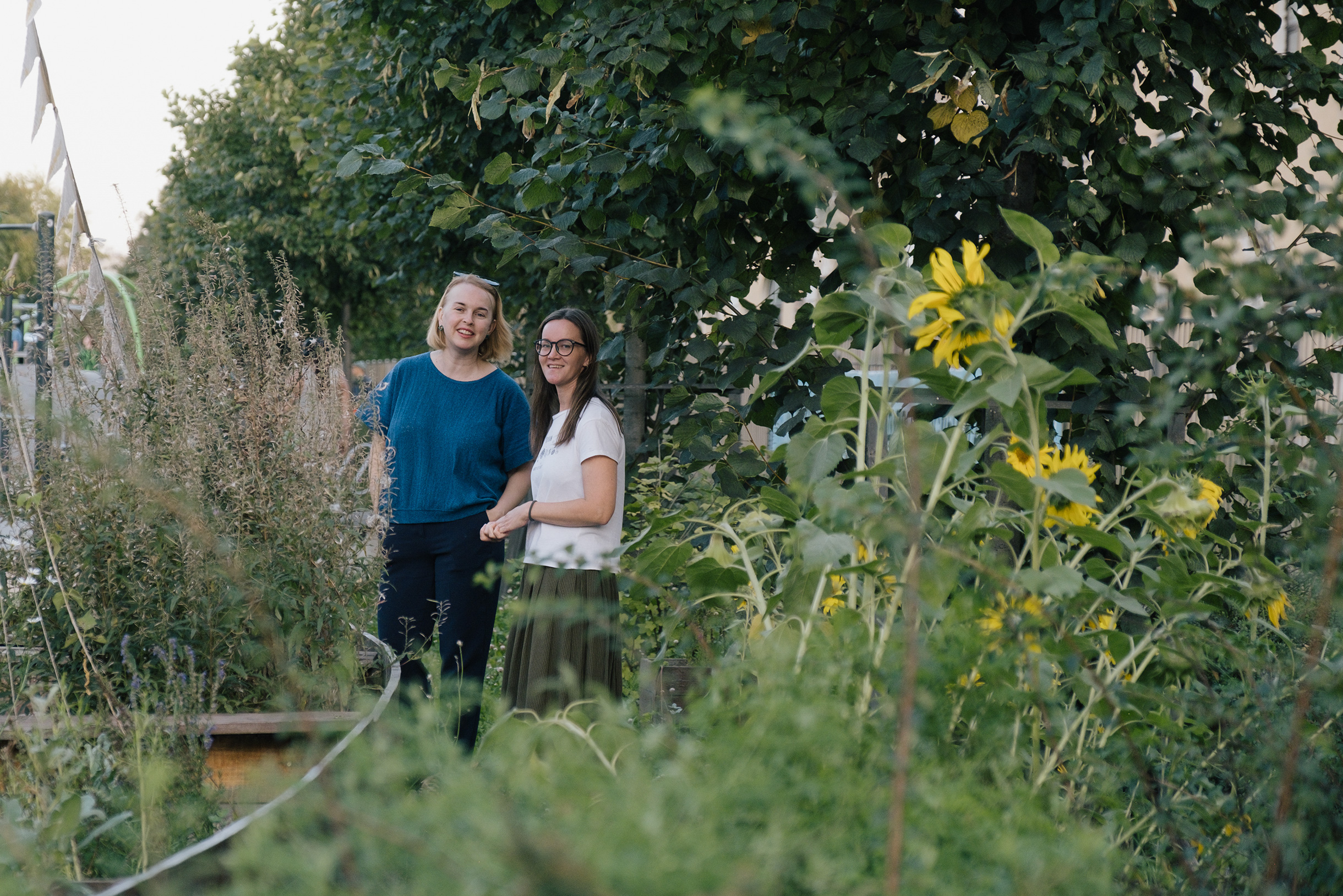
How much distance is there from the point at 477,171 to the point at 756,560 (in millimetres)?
5157

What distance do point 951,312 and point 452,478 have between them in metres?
2.46

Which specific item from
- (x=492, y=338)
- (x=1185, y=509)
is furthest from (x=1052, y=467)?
(x=492, y=338)

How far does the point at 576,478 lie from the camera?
335cm

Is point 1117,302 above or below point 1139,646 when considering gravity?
above

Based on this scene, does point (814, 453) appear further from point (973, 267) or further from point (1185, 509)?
point (1185, 509)

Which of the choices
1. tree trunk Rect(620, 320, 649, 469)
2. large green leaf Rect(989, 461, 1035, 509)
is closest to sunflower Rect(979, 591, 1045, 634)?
large green leaf Rect(989, 461, 1035, 509)

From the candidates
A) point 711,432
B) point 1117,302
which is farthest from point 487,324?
point 1117,302

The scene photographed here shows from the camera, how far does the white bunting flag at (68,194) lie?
304cm

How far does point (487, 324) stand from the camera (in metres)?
3.85

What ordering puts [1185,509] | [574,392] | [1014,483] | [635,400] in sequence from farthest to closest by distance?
[635,400] → [574,392] → [1185,509] → [1014,483]

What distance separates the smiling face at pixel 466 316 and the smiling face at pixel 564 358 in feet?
1.43

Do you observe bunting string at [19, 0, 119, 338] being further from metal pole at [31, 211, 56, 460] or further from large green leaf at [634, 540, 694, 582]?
large green leaf at [634, 540, 694, 582]

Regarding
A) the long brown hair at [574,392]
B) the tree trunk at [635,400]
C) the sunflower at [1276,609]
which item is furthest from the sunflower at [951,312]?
the tree trunk at [635,400]

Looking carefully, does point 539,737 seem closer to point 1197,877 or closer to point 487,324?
point 1197,877
